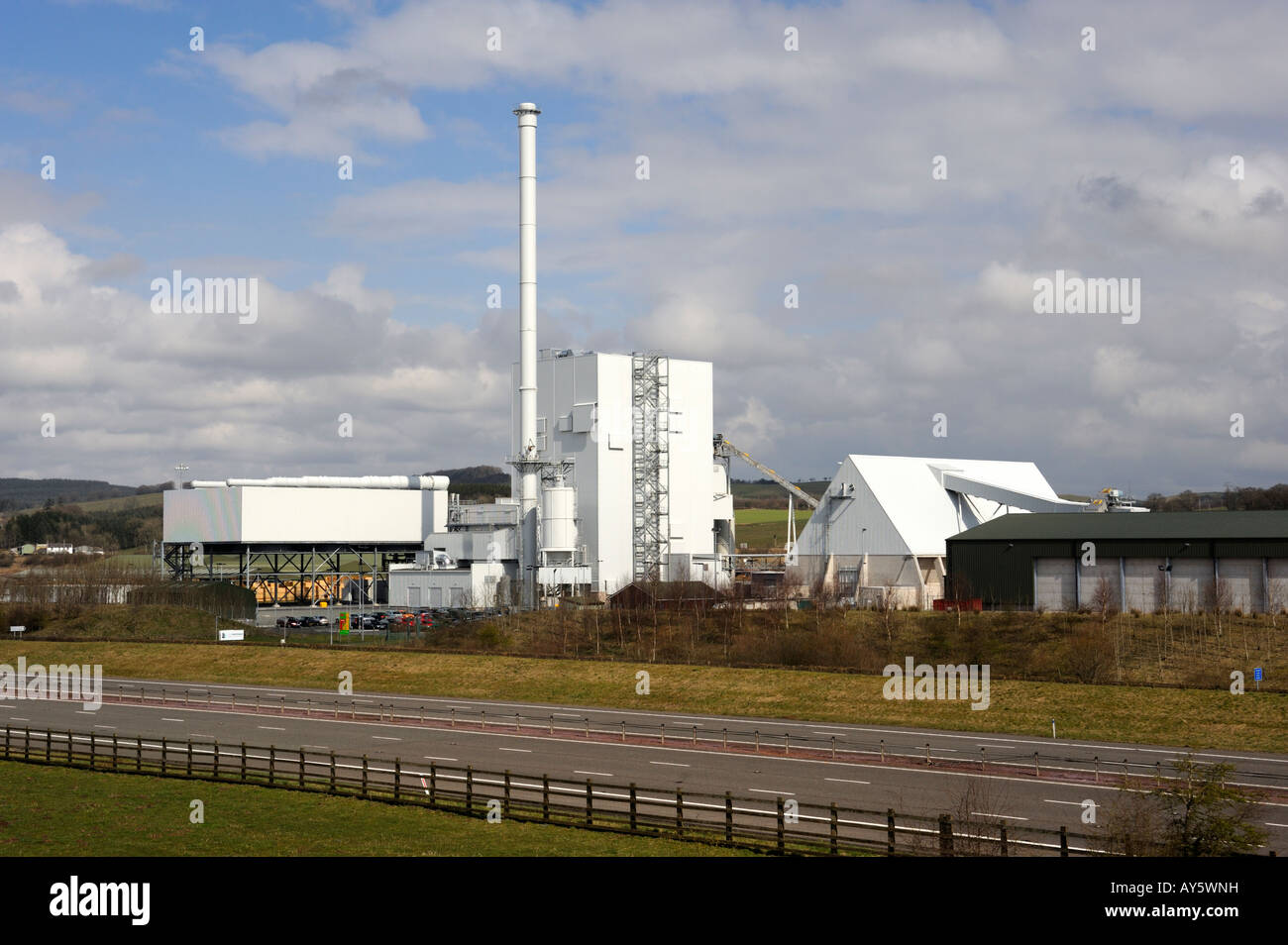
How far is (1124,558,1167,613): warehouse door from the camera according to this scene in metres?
70.3

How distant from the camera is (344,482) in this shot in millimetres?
122000

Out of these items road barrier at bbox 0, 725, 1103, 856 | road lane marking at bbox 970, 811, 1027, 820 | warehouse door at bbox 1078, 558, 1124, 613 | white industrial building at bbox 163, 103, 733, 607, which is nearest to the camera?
road barrier at bbox 0, 725, 1103, 856

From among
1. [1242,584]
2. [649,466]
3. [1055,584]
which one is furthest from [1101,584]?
[649,466]

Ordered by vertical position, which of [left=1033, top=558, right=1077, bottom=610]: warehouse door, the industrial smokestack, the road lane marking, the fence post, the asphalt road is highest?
the industrial smokestack

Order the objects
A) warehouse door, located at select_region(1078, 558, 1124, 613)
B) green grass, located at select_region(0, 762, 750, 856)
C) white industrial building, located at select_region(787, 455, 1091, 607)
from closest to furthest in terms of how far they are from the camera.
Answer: green grass, located at select_region(0, 762, 750, 856)
warehouse door, located at select_region(1078, 558, 1124, 613)
white industrial building, located at select_region(787, 455, 1091, 607)

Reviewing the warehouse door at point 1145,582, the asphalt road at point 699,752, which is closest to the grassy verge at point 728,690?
the asphalt road at point 699,752

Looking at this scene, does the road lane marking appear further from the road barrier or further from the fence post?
the fence post

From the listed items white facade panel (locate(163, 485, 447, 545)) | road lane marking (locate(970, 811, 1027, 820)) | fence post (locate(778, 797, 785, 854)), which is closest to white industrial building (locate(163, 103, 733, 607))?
white facade panel (locate(163, 485, 447, 545))

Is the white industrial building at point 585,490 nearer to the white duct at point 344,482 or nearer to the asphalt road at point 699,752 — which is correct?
the white duct at point 344,482

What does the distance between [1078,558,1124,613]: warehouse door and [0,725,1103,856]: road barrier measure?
49.0 metres

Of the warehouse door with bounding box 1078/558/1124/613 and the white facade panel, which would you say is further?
the white facade panel

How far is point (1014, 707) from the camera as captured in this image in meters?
44.8

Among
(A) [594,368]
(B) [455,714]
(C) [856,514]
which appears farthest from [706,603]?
(B) [455,714]
